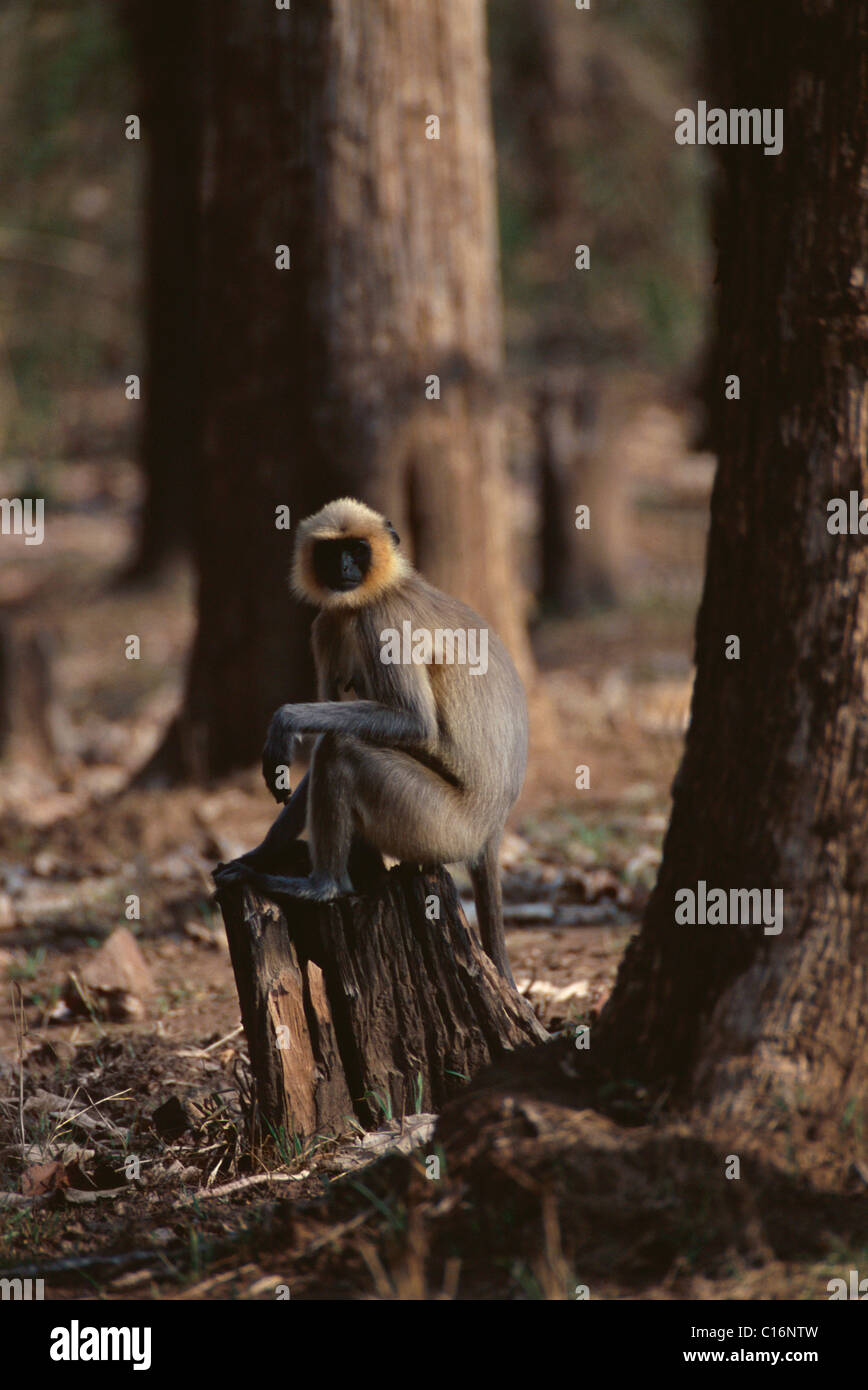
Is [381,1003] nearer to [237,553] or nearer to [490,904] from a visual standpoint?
[490,904]

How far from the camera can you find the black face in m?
4.70

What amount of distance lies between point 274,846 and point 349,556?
0.95 meters

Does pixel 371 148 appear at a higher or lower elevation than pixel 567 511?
higher

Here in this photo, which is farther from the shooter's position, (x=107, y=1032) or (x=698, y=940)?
(x=107, y=1032)

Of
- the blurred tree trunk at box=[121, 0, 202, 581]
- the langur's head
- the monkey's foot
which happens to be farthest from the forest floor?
the blurred tree trunk at box=[121, 0, 202, 581]

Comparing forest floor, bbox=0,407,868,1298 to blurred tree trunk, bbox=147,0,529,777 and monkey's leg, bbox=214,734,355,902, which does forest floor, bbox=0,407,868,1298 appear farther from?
blurred tree trunk, bbox=147,0,529,777

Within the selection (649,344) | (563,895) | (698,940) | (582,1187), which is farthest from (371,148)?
(649,344)

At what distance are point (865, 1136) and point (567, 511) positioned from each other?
31.3ft

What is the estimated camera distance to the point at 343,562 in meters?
4.69

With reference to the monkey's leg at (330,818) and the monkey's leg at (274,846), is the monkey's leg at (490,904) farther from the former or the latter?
the monkey's leg at (274,846)

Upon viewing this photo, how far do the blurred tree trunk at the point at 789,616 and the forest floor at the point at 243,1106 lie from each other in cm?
30
